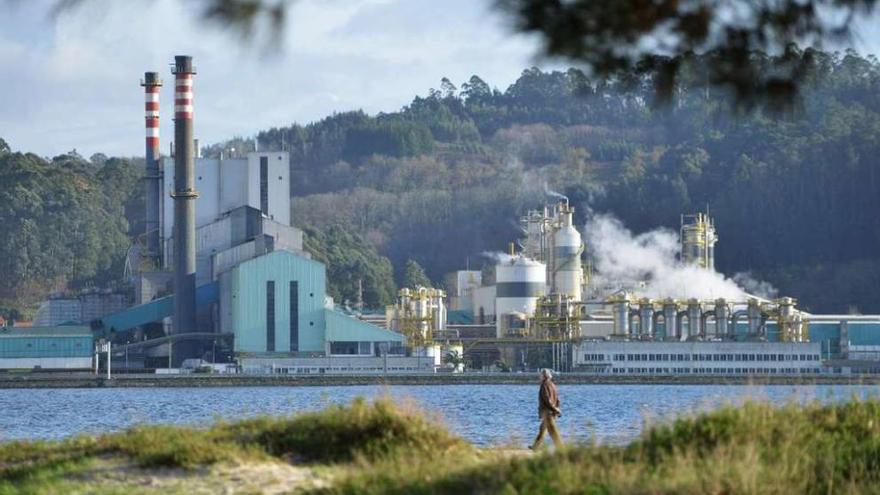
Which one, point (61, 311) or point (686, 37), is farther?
point (61, 311)

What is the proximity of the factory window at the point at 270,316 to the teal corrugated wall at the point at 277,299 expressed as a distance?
154mm

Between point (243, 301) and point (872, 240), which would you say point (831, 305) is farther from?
point (243, 301)

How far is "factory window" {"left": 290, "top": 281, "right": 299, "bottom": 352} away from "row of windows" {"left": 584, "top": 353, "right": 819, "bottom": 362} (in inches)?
603

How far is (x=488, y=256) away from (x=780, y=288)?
28542 mm

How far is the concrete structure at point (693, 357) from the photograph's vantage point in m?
104

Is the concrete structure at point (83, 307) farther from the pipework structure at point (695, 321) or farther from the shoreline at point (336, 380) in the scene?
the pipework structure at point (695, 321)

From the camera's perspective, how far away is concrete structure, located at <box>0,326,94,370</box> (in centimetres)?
10062

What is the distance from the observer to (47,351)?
101 meters

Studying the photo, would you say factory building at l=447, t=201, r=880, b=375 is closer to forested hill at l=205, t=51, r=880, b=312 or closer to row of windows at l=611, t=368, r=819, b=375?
row of windows at l=611, t=368, r=819, b=375

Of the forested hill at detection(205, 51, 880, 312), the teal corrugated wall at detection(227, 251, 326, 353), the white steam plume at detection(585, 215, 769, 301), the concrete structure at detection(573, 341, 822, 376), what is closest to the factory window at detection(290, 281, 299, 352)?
the teal corrugated wall at detection(227, 251, 326, 353)

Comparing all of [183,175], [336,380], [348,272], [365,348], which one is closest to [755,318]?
[365,348]

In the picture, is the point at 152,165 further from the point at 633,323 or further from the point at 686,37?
the point at 686,37

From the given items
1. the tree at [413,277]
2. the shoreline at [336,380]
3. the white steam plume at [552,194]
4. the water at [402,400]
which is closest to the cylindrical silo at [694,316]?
the shoreline at [336,380]

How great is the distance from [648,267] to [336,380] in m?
41.1
